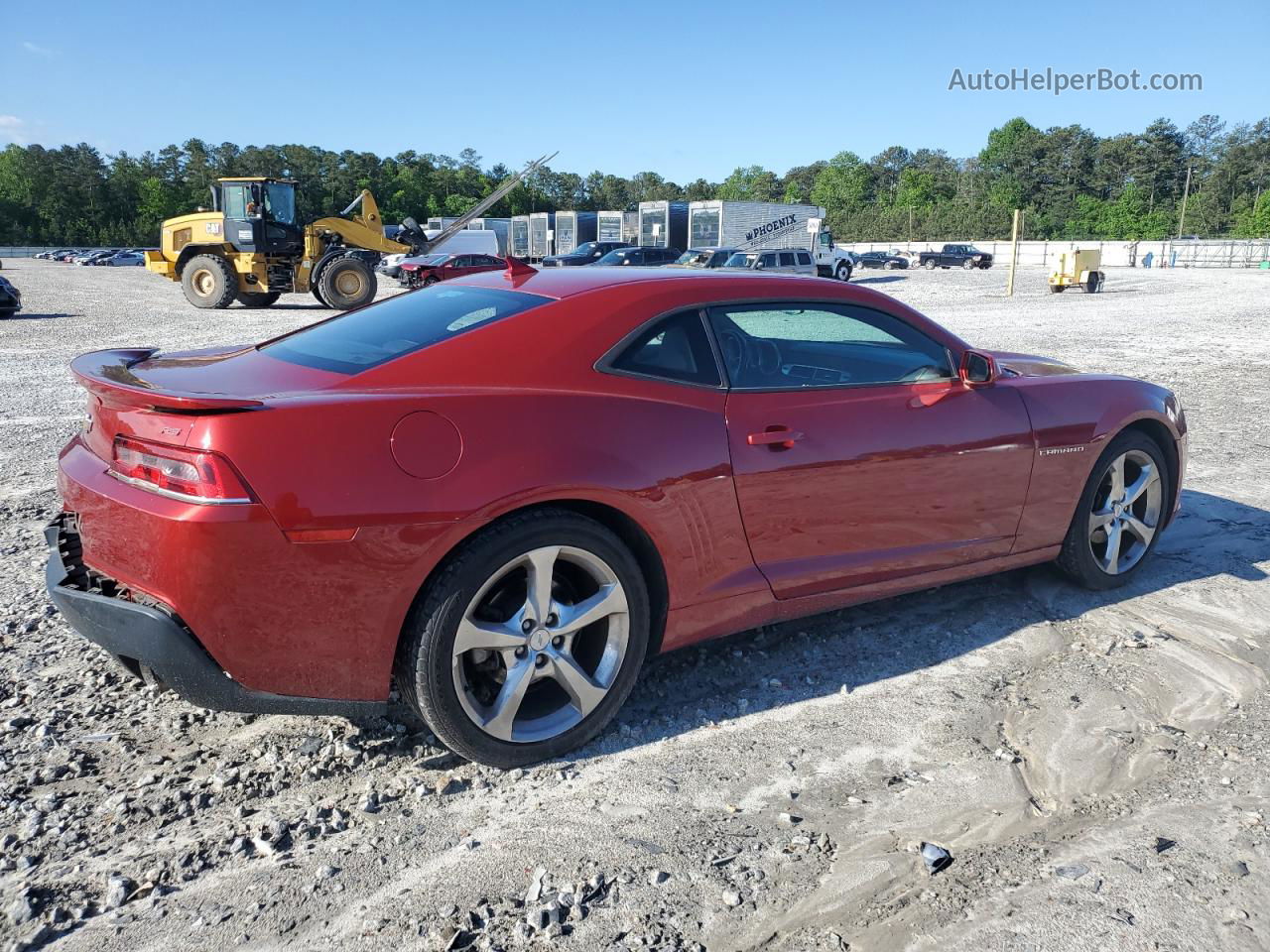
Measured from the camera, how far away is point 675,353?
3207mm

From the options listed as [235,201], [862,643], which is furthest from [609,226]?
[862,643]

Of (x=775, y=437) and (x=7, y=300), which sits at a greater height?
(x=775, y=437)

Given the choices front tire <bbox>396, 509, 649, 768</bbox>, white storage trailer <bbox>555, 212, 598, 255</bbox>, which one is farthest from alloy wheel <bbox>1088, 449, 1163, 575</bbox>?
white storage trailer <bbox>555, 212, 598, 255</bbox>

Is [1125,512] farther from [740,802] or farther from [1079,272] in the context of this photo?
[1079,272]

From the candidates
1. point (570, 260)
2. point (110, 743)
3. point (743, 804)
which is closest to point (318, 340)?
point (110, 743)

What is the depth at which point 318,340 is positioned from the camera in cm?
340

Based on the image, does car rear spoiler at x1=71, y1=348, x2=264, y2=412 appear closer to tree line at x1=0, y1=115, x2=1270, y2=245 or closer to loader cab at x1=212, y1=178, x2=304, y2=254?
loader cab at x1=212, y1=178, x2=304, y2=254

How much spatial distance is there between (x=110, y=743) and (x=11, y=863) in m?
0.61

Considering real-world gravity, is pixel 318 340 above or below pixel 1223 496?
above

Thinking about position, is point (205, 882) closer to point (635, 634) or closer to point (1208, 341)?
point (635, 634)

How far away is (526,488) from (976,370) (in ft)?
6.56

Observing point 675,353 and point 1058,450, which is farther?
point 1058,450

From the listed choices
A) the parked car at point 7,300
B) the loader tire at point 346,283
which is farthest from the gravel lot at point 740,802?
the parked car at point 7,300

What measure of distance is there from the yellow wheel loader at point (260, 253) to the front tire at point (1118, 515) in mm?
19676
